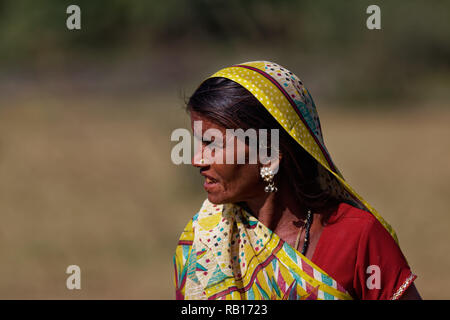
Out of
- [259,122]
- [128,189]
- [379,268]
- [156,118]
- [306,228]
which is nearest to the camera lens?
[379,268]

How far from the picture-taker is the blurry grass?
714 cm

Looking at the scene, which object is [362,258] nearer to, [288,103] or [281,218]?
[281,218]

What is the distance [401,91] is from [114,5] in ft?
25.0

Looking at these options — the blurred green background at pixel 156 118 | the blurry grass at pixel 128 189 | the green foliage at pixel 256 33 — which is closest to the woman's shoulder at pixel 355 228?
the blurred green background at pixel 156 118

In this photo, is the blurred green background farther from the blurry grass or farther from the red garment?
the red garment

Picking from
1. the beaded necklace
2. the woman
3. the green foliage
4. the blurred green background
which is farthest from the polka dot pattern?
the green foliage

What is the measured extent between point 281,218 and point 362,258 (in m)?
0.41

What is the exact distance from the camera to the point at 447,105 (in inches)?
517

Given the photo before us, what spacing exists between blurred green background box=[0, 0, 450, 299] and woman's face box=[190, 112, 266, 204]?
0.52 metres

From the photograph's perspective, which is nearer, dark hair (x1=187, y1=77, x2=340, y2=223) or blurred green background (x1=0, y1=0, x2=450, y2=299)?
dark hair (x1=187, y1=77, x2=340, y2=223)

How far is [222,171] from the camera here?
2592 mm

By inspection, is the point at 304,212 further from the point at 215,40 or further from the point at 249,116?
the point at 215,40

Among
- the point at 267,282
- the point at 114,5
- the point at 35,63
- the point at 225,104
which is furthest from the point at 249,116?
the point at 114,5

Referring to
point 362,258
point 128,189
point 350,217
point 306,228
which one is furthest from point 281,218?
point 128,189
